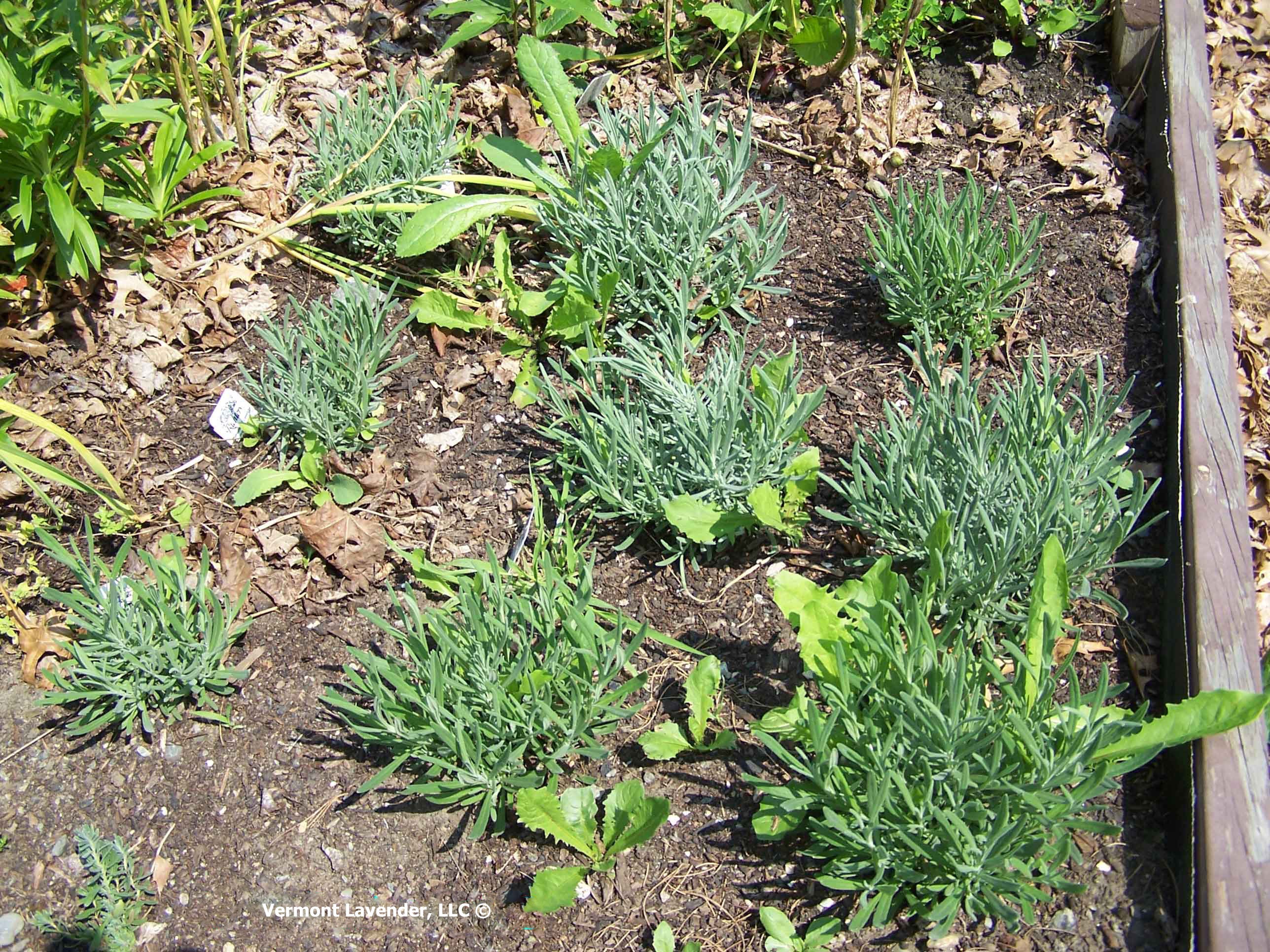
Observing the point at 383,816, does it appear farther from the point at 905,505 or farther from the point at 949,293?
the point at 949,293

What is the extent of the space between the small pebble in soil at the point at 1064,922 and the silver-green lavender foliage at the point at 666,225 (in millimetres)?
1698

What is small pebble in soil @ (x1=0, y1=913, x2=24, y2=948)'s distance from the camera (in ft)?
6.73

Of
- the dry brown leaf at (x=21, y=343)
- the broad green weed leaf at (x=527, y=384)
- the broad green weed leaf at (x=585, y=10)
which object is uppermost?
the broad green weed leaf at (x=585, y=10)

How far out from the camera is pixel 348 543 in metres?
2.60

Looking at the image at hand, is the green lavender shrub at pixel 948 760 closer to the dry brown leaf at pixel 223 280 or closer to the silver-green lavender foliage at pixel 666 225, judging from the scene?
the silver-green lavender foliage at pixel 666 225

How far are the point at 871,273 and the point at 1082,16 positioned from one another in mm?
1375

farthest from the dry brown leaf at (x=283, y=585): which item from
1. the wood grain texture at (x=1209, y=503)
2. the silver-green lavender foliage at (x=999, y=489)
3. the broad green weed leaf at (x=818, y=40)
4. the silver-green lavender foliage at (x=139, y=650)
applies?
the broad green weed leaf at (x=818, y=40)

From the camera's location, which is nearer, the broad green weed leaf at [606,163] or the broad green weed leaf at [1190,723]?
the broad green weed leaf at [1190,723]

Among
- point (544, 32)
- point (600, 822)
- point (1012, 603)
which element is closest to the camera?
point (600, 822)

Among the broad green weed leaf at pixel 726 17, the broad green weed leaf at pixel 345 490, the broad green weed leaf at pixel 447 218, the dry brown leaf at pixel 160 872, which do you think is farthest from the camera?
the broad green weed leaf at pixel 726 17

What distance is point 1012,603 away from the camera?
2.28 meters

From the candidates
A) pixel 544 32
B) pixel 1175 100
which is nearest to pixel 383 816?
pixel 544 32

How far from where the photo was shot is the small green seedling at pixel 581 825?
1.96m

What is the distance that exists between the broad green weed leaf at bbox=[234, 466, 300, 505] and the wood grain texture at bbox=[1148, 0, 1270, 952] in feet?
7.30
